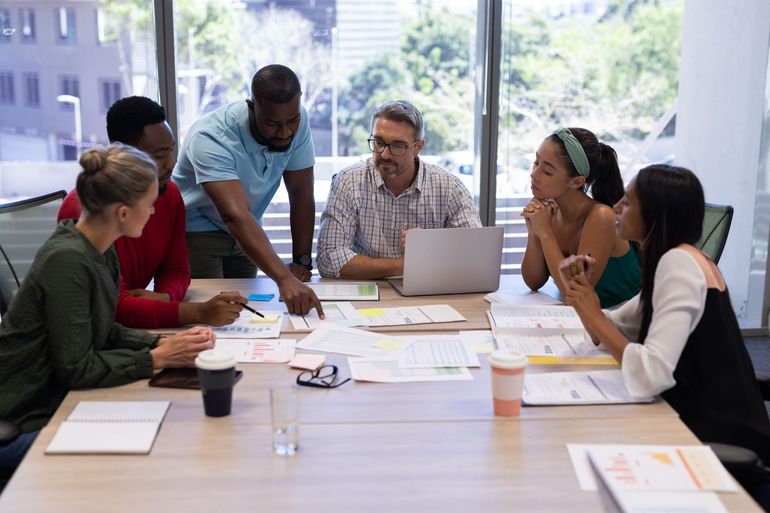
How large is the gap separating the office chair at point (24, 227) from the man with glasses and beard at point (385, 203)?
3.12ft

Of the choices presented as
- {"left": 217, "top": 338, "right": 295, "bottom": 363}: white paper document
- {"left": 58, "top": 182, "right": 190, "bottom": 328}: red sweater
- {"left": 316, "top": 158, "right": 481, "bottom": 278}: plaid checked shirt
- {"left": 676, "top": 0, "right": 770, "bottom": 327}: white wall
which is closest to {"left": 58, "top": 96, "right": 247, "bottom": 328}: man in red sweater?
A: {"left": 58, "top": 182, "right": 190, "bottom": 328}: red sweater

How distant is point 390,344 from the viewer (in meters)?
2.19

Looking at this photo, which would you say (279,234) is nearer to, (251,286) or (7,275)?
(251,286)

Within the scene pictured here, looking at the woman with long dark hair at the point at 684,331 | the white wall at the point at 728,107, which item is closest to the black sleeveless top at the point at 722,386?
the woman with long dark hair at the point at 684,331

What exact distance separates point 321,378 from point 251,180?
1311mm

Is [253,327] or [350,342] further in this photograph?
[253,327]

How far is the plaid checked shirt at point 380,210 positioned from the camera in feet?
9.90

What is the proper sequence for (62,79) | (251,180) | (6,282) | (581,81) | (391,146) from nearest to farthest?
(6,282) → (391,146) → (251,180) → (62,79) → (581,81)

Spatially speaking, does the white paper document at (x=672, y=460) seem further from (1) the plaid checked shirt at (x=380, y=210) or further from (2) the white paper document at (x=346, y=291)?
(1) the plaid checked shirt at (x=380, y=210)

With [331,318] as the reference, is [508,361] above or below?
above

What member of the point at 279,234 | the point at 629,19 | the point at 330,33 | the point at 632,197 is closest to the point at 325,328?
the point at 632,197

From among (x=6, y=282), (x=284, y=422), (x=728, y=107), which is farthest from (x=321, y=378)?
(x=728, y=107)

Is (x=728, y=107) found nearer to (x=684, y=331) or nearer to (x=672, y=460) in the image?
(x=684, y=331)

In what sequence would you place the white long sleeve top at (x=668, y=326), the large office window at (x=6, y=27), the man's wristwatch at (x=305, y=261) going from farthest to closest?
the large office window at (x=6, y=27) → the man's wristwatch at (x=305, y=261) → the white long sleeve top at (x=668, y=326)
